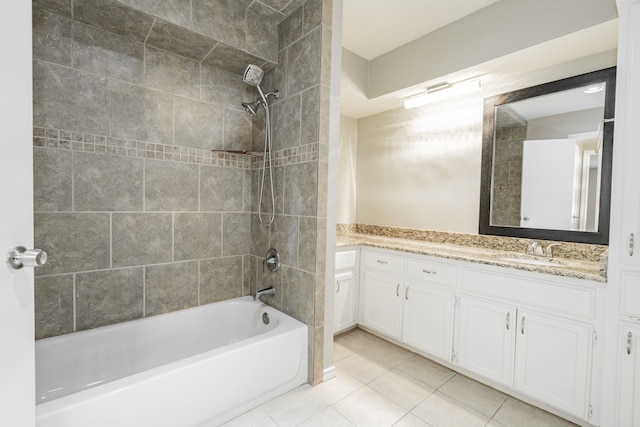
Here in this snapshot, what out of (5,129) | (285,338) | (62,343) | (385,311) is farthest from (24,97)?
(385,311)

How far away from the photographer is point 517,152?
2.24 metres

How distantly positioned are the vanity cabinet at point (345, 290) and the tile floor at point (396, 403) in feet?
1.32

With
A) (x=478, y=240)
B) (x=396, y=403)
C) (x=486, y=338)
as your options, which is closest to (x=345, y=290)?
(x=396, y=403)

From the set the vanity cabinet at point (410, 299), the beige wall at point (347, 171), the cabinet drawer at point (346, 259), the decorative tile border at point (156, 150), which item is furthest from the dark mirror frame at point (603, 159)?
the decorative tile border at point (156, 150)

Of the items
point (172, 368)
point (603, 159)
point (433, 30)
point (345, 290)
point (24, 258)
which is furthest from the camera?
point (345, 290)

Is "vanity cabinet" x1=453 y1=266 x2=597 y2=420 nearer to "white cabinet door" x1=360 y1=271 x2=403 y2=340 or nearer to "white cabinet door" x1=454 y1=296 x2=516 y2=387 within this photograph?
"white cabinet door" x1=454 y1=296 x2=516 y2=387

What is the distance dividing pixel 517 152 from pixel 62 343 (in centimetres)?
332

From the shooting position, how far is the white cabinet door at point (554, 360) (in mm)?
1484

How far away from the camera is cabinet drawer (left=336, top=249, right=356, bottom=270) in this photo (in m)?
2.45

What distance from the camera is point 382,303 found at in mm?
2459

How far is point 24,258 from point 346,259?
2058 millimetres

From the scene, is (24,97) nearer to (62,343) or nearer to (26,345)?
(26,345)

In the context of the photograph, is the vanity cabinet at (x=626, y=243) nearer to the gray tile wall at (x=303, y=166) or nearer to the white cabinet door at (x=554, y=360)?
the white cabinet door at (x=554, y=360)

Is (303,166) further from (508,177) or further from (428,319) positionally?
(508,177)
